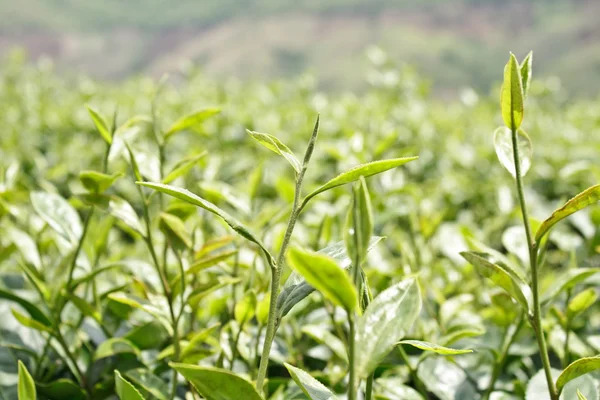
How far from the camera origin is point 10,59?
176 inches

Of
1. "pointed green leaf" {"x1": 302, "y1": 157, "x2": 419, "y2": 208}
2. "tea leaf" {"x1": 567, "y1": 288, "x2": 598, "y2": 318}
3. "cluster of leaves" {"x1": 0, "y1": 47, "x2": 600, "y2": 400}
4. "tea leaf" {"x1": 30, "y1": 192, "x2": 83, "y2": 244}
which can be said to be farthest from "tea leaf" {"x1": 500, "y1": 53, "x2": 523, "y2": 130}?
"tea leaf" {"x1": 30, "y1": 192, "x2": 83, "y2": 244}

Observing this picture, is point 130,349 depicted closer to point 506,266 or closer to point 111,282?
point 111,282

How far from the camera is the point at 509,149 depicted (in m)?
0.72

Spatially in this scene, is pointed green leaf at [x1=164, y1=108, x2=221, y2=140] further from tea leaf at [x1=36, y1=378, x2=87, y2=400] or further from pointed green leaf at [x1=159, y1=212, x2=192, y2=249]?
tea leaf at [x1=36, y1=378, x2=87, y2=400]

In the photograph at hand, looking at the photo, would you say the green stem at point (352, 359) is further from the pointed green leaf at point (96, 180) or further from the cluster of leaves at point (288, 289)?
the pointed green leaf at point (96, 180)

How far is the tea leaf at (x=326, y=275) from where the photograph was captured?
1.50 ft

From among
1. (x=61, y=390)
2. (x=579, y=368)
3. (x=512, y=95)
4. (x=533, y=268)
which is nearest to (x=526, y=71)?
(x=512, y=95)

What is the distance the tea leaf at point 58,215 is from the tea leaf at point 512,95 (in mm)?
713

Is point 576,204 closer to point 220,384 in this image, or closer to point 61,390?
point 220,384

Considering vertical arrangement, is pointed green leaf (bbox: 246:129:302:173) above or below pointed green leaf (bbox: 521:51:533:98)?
below

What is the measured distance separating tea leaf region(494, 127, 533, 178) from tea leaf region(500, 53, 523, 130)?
7cm

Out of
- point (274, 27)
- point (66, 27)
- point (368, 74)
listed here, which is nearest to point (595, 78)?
point (274, 27)

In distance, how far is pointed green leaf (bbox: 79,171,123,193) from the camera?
813 millimetres

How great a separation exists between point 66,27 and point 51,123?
323 ft
